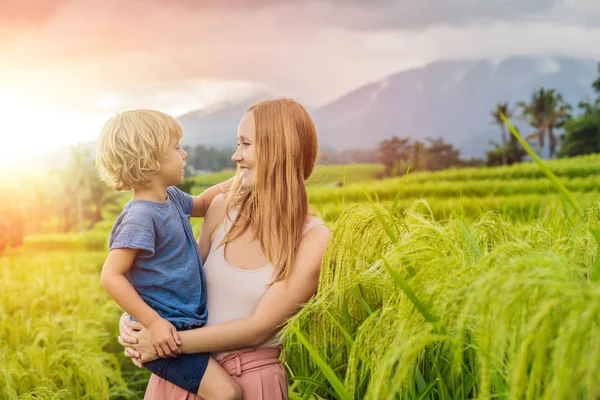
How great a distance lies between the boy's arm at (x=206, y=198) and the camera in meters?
2.37

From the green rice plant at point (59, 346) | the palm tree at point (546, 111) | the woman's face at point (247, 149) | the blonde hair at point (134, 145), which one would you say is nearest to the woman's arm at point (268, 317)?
the woman's face at point (247, 149)

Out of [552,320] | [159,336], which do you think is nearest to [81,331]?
[159,336]

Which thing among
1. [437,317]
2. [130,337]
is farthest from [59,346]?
[437,317]

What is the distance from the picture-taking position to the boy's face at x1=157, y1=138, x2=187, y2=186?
80.7 inches

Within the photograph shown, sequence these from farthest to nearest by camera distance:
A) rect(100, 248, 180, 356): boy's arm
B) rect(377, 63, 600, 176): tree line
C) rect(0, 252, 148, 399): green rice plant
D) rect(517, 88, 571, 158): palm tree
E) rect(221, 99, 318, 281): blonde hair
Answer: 1. rect(517, 88, 571, 158): palm tree
2. rect(377, 63, 600, 176): tree line
3. rect(0, 252, 148, 399): green rice plant
4. rect(221, 99, 318, 281): blonde hair
5. rect(100, 248, 180, 356): boy's arm

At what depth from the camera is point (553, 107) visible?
184ft

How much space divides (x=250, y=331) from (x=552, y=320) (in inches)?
44.9

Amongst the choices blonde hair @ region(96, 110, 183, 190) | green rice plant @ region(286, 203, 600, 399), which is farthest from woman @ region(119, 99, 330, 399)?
blonde hair @ region(96, 110, 183, 190)

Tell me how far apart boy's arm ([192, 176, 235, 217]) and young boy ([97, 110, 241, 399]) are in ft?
0.68

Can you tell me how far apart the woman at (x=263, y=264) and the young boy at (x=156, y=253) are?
56 mm

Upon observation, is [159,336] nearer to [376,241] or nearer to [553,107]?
[376,241]

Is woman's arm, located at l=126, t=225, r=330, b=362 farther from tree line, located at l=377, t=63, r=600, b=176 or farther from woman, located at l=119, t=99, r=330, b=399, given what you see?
tree line, located at l=377, t=63, r=600, b=176

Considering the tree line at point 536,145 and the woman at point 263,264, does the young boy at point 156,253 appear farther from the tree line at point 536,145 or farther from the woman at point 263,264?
the tree line at point 536,145

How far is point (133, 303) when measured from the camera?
6.29 ft
